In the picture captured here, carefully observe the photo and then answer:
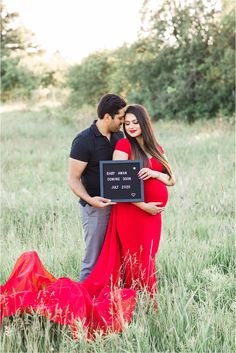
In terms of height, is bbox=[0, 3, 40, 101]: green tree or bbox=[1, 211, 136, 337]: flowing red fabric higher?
bbox=[0, 3, 40, 101]: green tree

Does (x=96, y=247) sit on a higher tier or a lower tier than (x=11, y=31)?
lower

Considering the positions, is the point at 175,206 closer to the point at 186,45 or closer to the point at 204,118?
the point at 204,118

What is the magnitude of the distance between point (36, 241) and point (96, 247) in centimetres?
128

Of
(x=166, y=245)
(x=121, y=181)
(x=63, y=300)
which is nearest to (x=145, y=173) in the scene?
(x=121, y=181)

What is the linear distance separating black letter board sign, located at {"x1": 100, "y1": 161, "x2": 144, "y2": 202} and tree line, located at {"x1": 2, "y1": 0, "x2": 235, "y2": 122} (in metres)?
13.6

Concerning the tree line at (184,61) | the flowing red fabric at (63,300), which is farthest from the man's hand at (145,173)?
the tree line at (184,61)

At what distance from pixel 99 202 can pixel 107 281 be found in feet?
2.00

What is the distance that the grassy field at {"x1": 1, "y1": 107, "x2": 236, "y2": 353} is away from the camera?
118 inches

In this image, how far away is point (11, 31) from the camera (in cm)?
4566

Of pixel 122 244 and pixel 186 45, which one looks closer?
pixel 122 244

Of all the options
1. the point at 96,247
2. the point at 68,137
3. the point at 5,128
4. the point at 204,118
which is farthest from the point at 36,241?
the point at 204,118

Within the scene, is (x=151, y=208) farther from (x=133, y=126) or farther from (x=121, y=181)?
(x=133, y=126)

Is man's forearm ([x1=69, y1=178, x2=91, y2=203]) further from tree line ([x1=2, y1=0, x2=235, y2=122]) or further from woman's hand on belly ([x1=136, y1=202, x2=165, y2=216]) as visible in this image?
tree line ([x1=2, y1=0, x2=235, y2=122])

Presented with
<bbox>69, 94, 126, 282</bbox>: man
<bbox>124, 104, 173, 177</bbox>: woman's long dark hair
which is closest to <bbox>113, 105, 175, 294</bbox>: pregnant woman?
<bbox>124, 104, 173, 177</bbox>: woman's long dark hair
